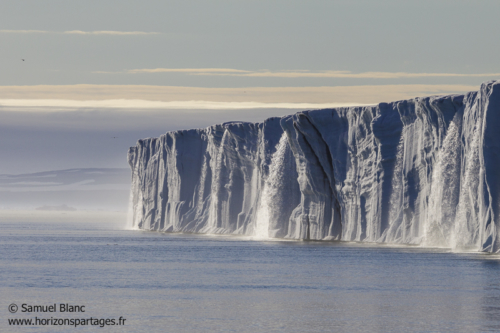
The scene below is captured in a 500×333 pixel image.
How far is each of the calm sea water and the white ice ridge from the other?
2391mm

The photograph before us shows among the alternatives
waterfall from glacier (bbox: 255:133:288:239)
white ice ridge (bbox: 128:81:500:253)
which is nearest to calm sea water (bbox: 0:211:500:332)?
white ice ridge (bbox: 128:81:500:253)

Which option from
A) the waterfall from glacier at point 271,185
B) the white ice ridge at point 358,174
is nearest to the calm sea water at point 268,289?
the white ice ridge at point 358,174

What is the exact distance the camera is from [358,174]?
176 feet

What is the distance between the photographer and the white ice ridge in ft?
134

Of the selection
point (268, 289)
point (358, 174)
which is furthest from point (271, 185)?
point (268, 289)

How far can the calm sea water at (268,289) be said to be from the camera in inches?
871

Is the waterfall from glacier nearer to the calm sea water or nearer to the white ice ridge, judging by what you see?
the white ice ridge

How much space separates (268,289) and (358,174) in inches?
987

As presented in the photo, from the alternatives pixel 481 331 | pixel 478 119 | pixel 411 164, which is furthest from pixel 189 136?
pixel 481 331

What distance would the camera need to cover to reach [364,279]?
1276 inches

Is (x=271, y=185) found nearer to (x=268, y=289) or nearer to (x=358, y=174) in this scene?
(x=358, y=174)

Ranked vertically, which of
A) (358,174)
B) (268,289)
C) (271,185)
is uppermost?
(358,174)

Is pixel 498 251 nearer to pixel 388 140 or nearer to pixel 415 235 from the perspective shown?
pixel 415 235

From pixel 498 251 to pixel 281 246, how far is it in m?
17.6
